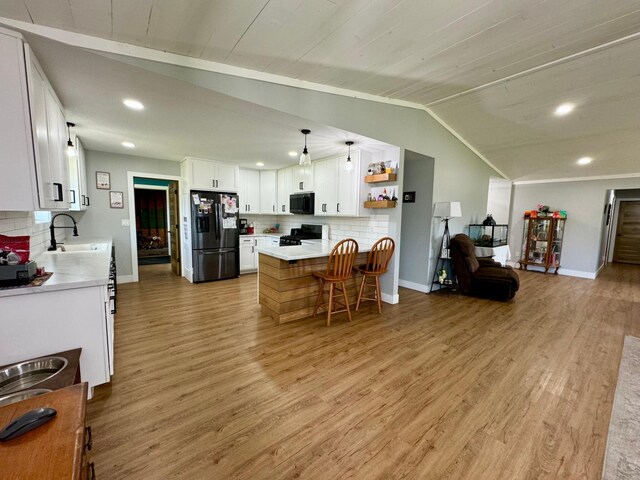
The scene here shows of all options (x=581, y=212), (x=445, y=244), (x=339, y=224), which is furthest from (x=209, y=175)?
(x=581, y=212)

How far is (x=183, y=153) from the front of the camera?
4.66m

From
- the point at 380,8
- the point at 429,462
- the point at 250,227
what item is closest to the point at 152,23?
the point at 380,8

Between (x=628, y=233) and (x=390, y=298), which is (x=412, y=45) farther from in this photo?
(x=628, y=233)

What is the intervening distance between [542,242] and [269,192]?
267 inches

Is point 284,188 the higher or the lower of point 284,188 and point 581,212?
the higher

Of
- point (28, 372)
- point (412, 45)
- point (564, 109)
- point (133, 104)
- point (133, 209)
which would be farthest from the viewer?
point (133, 209)

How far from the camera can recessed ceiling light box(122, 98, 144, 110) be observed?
8.28 feet

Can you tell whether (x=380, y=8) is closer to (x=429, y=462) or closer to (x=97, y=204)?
(x=429, y=462)

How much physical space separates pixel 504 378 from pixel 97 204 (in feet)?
20.4

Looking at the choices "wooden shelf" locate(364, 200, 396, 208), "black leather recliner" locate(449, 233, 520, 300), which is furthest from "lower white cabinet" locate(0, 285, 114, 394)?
"black leather recliner" locate(449, 233, 520, 300)

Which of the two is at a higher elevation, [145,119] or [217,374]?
[145,119]

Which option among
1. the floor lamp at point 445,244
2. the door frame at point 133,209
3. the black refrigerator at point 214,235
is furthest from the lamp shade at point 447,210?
the door frame at point 133,209

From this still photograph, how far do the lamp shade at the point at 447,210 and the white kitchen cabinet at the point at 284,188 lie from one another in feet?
9.36

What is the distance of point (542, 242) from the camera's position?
6.71 m
